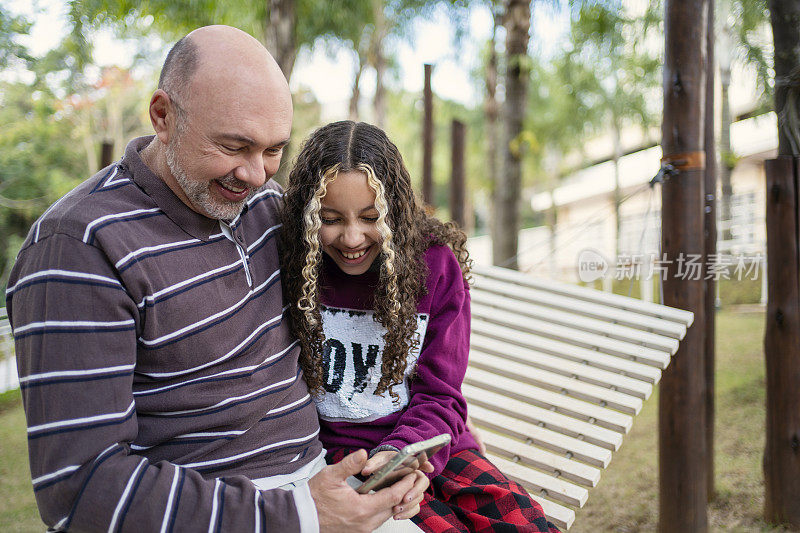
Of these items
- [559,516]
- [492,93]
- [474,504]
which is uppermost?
[492,93]

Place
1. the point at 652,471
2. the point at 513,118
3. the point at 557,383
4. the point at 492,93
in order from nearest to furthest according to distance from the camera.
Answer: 1. the point at 557,383
2. the point at 652,471
3. the point at 513,118
4. the point at 492,93

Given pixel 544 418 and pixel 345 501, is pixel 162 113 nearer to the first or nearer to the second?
pixel 345 501

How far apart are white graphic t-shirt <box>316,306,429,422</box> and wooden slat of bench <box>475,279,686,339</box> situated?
5.31ft

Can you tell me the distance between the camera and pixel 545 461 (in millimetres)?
2645

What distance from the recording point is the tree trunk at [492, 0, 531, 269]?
687 centimetres

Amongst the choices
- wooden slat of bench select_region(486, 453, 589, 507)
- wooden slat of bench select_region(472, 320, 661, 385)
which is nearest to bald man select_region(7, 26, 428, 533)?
wooden slat of bench select_region(486, 453, 589, 507)

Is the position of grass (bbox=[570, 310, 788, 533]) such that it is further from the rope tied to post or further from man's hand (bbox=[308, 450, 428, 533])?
man's hand (bbox=[308, 450, 428, 533])

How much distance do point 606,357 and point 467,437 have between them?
1.21 metres

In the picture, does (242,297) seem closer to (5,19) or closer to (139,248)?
(139,248)

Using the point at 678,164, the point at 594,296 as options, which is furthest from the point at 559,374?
the point at 678,164

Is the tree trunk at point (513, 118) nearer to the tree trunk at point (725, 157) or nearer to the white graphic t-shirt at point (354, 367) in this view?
the tree trunk at point (725, 157)

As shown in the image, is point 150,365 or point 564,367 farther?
point 564,367

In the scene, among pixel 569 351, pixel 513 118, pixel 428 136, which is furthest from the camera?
pixel 428 136

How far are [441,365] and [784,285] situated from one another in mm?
2580
